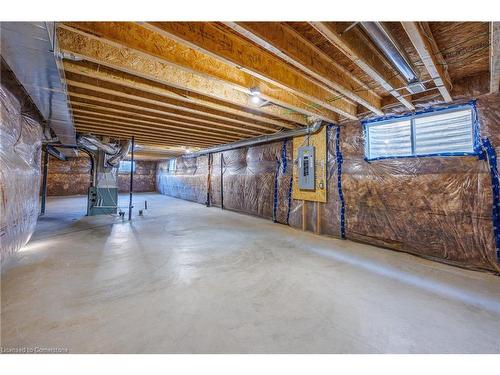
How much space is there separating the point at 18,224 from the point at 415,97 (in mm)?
5135

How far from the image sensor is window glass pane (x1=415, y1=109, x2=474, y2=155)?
7.97 ft

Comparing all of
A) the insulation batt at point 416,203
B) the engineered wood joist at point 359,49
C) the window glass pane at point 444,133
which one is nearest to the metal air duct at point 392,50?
the engineered wood joist at point 359,49

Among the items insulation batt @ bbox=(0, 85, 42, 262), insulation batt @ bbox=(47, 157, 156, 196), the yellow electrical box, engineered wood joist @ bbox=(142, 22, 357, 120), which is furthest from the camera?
insulation batt @ bbox=(47, 157, 156, 196)

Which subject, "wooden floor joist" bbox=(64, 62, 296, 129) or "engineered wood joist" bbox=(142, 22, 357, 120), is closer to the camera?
"engineered wood joist" bbox=(142, 22, 357, 120)

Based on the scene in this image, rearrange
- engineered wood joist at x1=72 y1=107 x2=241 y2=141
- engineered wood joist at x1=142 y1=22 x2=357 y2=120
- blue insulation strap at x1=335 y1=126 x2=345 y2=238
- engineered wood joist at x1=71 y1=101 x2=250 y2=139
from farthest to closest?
blue insulation strap at x1=335 y1=126 x2=345 y2=238
engineered wood joist at x1=72 y1=107 x2=241 y2=141
engineered wood joist at x1=71 y1=101 x2=250 y2=139
engineered wood joist at x1=142 y1=22 x2=357 y2=120

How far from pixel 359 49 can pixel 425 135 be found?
69.7 inches

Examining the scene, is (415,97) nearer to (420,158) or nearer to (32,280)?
(420,158)

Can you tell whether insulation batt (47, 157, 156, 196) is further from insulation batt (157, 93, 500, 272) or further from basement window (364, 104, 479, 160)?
basement window (364, 104, 479, 160)

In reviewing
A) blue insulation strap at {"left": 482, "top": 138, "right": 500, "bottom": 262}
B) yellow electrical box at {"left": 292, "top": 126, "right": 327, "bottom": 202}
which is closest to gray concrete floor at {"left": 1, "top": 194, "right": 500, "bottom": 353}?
blue insulation strap at {"left": 482, "top": 138, "right": 500, "bottom": 262}

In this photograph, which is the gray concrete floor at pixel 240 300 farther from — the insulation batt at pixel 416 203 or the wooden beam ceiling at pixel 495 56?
the wooden beam ceiling at pixel 495 56

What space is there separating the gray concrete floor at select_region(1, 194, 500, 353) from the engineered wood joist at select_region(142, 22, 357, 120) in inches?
75.3
